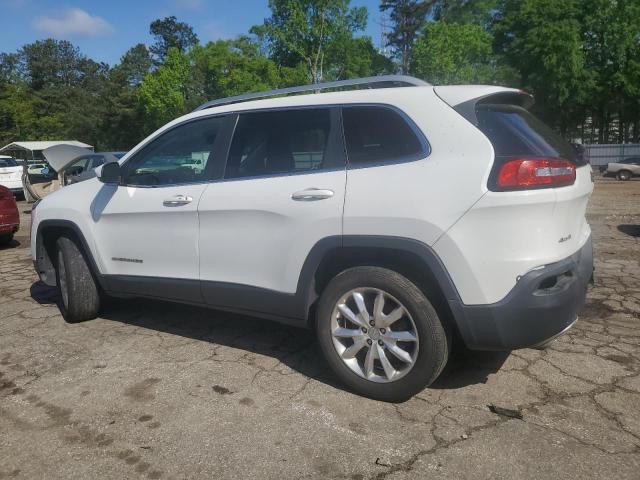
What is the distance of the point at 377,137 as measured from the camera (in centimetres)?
320

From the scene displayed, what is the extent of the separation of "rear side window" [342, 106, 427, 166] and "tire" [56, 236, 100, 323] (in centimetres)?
268

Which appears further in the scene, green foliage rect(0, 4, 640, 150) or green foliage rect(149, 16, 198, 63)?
green foliage rect(149, 16, 198, 63)

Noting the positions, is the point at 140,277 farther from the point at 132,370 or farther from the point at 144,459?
the point at 144,459

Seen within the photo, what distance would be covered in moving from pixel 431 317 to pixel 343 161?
1.04 metres

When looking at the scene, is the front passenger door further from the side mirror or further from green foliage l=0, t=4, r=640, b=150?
green foliage l=0, t=4, r=640, b=150

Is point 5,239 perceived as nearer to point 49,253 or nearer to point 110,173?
point 49,253

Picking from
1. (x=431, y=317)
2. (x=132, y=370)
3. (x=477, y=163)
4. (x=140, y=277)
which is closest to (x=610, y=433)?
(x=431, y=317)

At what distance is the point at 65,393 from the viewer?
3461 millimetres

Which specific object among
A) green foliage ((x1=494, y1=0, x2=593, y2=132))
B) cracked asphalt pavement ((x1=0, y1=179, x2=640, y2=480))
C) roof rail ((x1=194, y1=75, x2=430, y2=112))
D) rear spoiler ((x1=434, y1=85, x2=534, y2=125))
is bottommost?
cracked asphalt pavement ((x1=0, y1=179, x2=640, y2=480))

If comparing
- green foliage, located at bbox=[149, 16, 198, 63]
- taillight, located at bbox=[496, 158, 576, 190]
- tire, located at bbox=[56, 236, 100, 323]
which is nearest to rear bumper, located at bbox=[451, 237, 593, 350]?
taillight, located at bbox=[496, 158, 576, 190]

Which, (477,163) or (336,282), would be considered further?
(336,282)

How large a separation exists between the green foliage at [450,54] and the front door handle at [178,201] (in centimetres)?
3471

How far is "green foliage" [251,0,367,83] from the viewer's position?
50469 mm

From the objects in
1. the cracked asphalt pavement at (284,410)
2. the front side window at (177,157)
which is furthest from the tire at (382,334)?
the front side window at (177,157)
